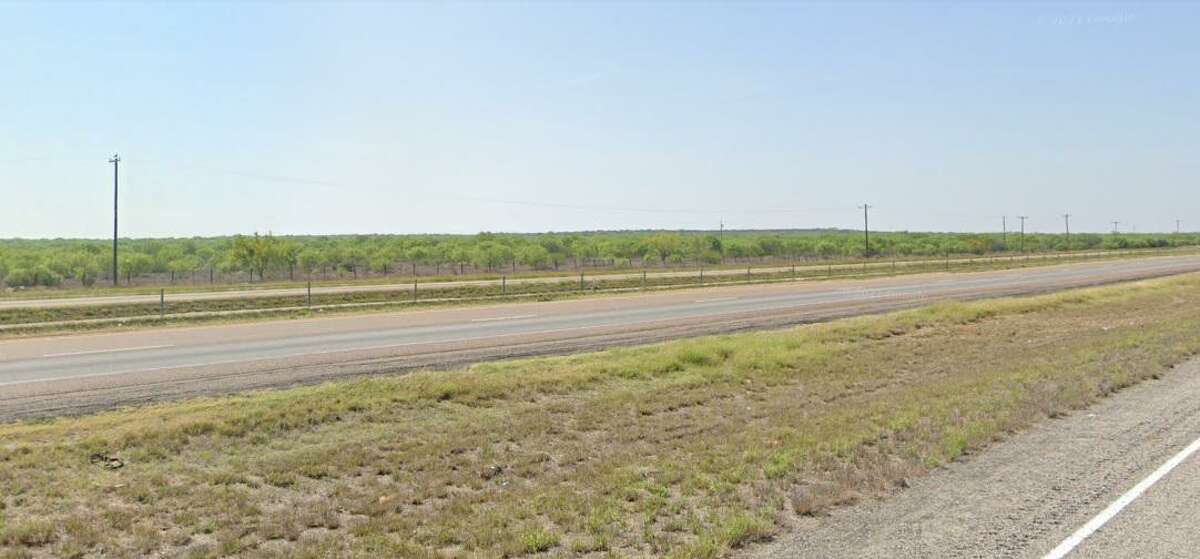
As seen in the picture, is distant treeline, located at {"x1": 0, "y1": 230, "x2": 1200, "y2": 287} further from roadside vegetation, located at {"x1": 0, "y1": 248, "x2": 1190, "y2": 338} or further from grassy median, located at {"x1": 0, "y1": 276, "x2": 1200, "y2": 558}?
grassy median, located at {"x1": 0, "y1": 276, "x2": 1200, "y2": 558}

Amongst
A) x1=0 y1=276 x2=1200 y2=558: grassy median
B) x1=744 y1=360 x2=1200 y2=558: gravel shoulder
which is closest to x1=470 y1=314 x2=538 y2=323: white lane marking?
x1=0 y1=276 x2=1200 y2=558: grassy median

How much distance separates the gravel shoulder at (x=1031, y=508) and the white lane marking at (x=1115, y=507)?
0.06m

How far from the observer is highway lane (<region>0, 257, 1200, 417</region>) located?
1527 cm

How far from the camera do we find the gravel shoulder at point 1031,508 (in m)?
6.34

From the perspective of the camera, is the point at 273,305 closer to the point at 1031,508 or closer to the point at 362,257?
the point at 1031,508

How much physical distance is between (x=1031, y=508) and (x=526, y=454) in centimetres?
540

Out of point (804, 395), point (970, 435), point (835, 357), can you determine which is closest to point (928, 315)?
A: point (835, 357)

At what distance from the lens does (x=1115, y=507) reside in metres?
7.20

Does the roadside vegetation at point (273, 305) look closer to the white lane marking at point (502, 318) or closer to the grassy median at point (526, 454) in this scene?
the white lane marking at point (502, 318)

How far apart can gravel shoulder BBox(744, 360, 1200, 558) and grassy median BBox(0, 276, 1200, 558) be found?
38cm

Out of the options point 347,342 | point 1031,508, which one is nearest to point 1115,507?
point 1031,508

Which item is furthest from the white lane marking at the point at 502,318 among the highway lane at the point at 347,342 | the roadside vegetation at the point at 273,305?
the roadside vegetation at the point at 273,305

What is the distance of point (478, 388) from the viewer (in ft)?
45.3

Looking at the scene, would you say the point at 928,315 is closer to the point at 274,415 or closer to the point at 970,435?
the point at 970,435
